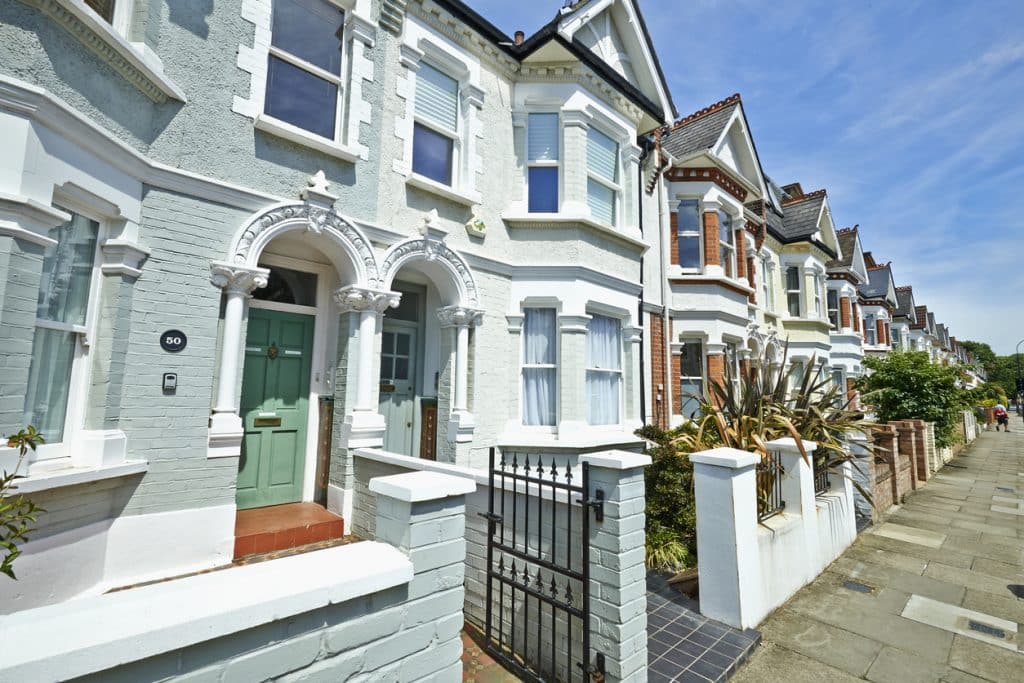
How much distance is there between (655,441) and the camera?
26.0ft

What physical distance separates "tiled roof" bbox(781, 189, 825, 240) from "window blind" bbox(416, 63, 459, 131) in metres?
12.9

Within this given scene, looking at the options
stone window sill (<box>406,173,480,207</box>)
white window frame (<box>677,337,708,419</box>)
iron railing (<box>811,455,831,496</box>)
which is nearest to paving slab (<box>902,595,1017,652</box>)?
iron railing (<box>811,455,831,496</box>)

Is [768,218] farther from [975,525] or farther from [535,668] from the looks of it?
[535,668]

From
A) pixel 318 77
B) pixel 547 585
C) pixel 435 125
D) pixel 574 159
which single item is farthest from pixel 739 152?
pixel 547 585

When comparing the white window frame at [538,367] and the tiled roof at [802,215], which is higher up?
the tiled roof at [802,215]

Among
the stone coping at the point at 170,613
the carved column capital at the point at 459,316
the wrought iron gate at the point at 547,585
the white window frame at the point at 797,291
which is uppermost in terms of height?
the white window frame at the point at 797,291

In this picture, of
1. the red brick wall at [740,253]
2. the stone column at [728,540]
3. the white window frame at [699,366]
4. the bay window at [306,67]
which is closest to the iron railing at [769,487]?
the stone column at [728,540]

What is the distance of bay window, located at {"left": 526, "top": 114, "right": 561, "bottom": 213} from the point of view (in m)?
7.91

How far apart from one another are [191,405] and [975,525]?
1114 centimetres

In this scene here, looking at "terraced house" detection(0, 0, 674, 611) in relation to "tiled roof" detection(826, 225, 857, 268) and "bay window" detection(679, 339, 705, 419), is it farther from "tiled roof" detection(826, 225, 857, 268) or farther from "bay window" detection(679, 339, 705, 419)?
"tiled roof" detection(826, 225, 857, 268)

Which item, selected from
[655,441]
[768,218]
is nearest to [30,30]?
[655,441]

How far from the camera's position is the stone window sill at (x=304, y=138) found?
5.02 meters

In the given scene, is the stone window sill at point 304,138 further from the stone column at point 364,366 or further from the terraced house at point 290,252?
the stone column at point 364,366

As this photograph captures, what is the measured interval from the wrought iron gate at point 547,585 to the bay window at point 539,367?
3.28m
